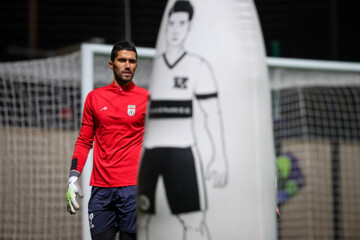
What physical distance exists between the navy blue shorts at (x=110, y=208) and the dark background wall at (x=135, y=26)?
5164 mm

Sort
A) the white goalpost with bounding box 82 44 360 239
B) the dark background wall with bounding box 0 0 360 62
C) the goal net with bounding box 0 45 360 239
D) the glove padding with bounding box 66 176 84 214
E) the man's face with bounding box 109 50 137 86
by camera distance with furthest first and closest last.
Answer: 1. the dark background wall with bounding box 0 0 360 62
2. the white goalpost with bounding box 82 44 360 239
3. the goal net with bounding box 0 45 360 239
4. the man's face with bounding box 109 50 137 86
5. the glove padding with bounding box 66 176 84 214

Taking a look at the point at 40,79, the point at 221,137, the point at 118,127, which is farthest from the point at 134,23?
the point at 221,137

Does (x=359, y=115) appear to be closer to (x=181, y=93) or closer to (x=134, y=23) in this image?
(x=134, y=23)

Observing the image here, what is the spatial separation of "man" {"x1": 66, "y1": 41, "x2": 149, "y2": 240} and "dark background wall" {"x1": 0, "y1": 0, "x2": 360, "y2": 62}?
507 centimetres

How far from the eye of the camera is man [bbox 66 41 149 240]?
2588 millimetres

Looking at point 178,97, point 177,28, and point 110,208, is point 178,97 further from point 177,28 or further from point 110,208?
point 110,208

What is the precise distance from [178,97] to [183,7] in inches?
14.9

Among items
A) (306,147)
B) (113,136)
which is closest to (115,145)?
(113,136)

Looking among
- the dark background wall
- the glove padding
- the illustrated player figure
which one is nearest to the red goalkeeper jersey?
the glove padding

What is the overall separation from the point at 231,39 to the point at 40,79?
135 inches

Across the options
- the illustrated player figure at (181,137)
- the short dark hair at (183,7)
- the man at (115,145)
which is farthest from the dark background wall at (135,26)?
the illustrated player figure at (181,137)

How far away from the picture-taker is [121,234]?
2666 millimetres

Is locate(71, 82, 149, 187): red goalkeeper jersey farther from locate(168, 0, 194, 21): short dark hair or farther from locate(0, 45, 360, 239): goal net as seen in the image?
locate(0, 45, 360, 239): goal net

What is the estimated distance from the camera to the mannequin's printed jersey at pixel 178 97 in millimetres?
2084
